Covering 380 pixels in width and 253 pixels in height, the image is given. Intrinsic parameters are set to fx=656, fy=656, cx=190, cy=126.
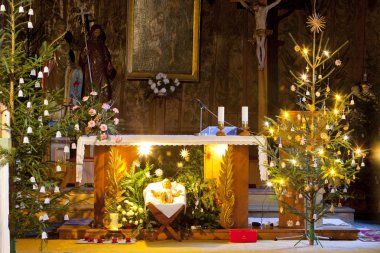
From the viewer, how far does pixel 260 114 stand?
11.7 metres

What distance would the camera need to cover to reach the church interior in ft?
22.1

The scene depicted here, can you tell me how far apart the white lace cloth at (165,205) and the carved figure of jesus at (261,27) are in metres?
4.15

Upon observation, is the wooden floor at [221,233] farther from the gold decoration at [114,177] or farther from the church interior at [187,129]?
the gold decoration at [114,177]

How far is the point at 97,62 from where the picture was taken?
12023 mm

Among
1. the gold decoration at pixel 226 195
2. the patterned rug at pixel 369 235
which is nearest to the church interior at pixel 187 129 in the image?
the gold decoration at pixel 226 195

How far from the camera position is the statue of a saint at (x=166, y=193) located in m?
8.02

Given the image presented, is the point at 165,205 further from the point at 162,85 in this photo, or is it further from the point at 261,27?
the point at 261,27

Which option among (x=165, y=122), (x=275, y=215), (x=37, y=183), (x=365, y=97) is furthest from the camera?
(x=165, y=122)

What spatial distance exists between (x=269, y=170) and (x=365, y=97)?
13.4ft

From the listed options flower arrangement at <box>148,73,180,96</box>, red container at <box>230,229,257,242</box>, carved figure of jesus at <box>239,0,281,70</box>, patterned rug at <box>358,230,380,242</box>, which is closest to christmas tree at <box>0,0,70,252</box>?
red container at <box>230,229,257,242</box>

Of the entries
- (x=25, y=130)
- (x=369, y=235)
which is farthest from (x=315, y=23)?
(x=25, y=130)

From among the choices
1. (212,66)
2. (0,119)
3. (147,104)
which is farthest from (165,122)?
(0,119)

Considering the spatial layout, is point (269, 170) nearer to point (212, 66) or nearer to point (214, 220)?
point (214, 220)

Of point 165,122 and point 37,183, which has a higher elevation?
point 165,122
